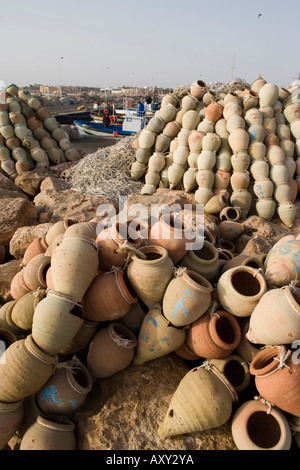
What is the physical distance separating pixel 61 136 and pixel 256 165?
→ 6.15 meters

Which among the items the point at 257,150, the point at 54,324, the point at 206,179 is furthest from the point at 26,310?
the point at 257,150

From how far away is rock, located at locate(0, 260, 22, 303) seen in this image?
3.64m

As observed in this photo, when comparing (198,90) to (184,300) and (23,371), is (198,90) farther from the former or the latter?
(23,371)

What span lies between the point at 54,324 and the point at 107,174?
5.39 m

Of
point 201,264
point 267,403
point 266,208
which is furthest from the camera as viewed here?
point 266,208

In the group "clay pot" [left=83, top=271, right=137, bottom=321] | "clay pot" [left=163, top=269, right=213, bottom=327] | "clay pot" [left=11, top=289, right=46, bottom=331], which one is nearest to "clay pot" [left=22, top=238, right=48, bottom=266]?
"clay pot" [left=11, top=289, right=46, bottom=331]

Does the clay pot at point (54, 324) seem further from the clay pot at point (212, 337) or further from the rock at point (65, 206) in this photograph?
the rock at point (65, 206)

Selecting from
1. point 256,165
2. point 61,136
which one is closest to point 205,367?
point 256,165

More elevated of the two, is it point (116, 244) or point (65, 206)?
point (116, 244)

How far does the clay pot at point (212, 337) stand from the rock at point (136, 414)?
1.18ft

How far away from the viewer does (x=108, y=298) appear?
2.47 metres

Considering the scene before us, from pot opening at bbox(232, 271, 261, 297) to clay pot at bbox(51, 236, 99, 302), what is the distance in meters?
1.31

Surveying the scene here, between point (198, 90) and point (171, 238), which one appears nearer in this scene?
point (171, 238)

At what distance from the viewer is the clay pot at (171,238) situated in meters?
2.67
